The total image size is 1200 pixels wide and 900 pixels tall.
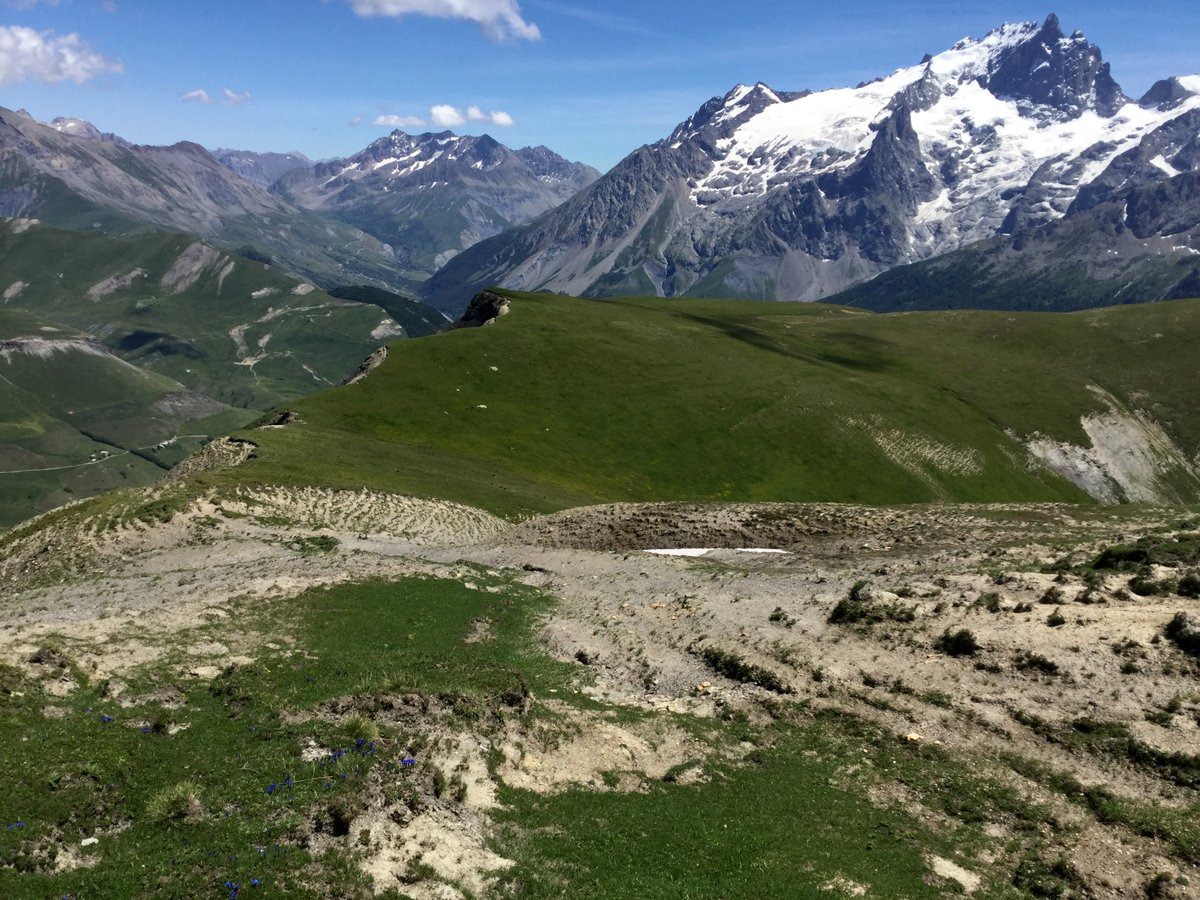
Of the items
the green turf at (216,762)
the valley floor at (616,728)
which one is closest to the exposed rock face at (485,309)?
the valley floor at (616,728)

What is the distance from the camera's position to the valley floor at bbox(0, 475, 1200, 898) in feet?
73.4

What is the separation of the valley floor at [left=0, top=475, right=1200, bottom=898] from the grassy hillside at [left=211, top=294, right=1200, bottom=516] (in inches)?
1364

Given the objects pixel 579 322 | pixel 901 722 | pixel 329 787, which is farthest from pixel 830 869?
pixel 579 322

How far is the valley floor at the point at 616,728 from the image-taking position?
73.4ft

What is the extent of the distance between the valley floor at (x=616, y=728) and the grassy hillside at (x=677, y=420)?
34.6 m

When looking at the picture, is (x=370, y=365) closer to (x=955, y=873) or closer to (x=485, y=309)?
(x=485, y=309)

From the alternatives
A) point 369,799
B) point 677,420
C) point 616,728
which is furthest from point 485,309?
point 369,799

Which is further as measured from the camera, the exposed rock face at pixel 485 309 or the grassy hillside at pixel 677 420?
the exposed rock face at pixel 485 309

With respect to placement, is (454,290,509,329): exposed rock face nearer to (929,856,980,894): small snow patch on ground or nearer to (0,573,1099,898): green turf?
(0,573,1099,898): green turf

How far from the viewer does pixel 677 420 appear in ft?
442

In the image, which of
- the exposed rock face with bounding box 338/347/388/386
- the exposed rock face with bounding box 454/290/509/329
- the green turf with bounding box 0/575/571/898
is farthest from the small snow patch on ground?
the exposed rock face with bounding box 454/290/509/329

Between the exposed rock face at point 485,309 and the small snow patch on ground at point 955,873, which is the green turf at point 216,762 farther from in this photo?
the exposed rock face at point 485,309

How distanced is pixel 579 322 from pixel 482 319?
21702 millimetres

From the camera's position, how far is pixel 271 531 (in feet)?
204
